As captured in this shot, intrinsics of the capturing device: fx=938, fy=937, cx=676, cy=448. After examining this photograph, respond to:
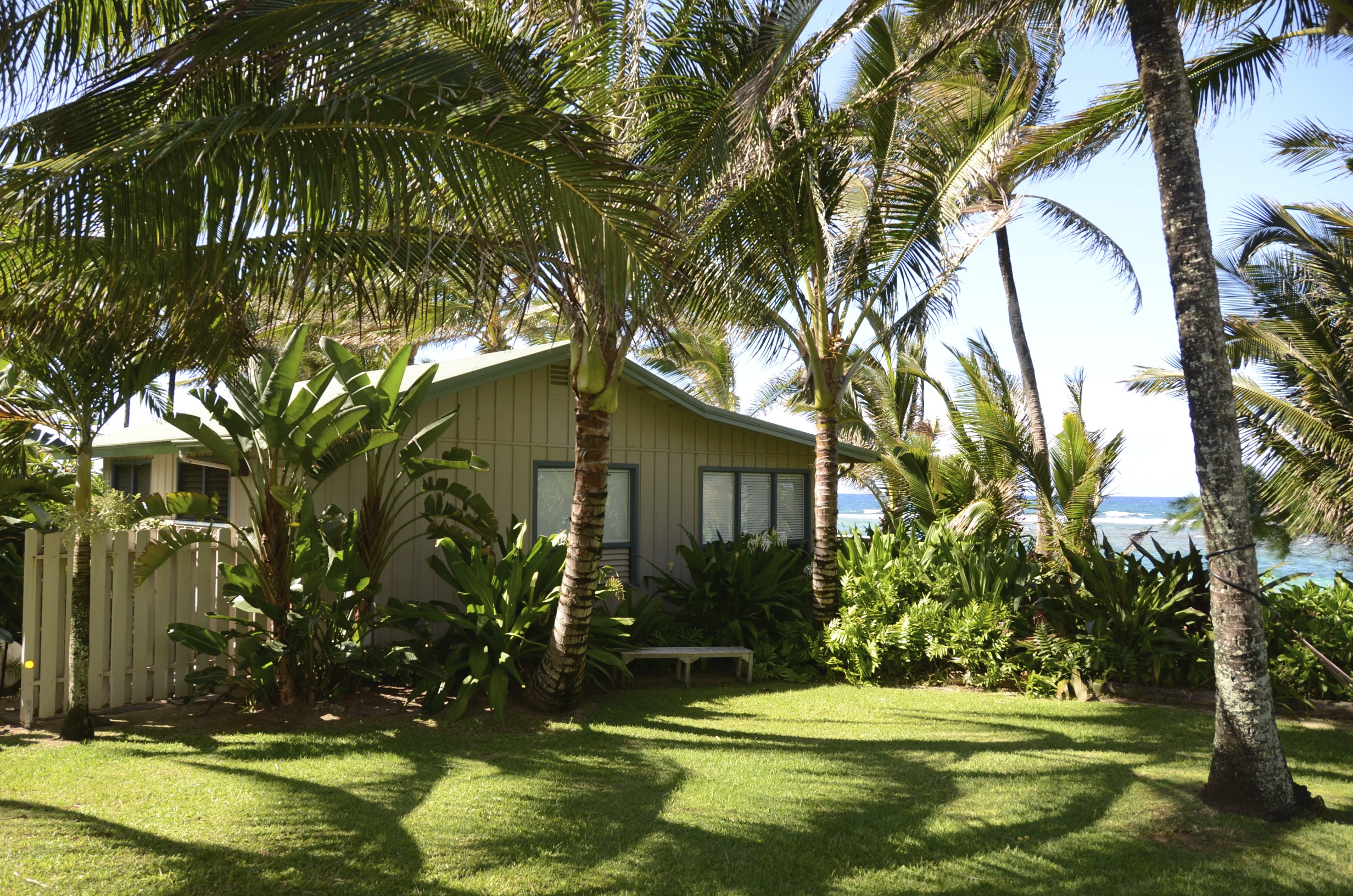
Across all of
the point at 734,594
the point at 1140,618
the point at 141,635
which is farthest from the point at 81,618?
the point at 1140,618

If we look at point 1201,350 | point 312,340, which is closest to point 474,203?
point 1201,350

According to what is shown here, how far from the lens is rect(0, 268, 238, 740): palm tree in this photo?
607 cm

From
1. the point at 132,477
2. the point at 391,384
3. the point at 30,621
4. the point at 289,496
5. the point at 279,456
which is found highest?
the point at 391,384

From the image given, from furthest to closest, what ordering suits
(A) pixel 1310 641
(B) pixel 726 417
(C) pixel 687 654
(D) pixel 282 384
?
(B) pixel 726 417 → (C) pixel 687 654 → (A) pixel 1310 641 → (D) pixel 282 384

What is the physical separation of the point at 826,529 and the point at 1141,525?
3214 inches

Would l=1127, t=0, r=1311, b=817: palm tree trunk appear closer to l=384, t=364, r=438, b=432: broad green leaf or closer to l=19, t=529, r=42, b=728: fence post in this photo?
l=384, t=364, r=438, b=432: broad green leaf

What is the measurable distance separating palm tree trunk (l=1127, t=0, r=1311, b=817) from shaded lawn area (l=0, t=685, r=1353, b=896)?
0.92 feet

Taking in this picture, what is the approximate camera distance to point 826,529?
34.8 feet

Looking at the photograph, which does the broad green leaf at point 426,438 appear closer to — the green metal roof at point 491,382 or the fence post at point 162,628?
the green metal roof at point 491,382

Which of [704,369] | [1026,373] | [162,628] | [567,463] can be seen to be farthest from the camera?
[704,369]

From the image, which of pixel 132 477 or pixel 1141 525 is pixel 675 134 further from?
pixel 1141 525

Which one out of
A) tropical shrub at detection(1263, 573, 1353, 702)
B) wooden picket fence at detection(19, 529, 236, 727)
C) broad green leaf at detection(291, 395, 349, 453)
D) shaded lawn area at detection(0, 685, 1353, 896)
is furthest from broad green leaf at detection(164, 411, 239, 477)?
tropical shrub at detection(1263, 573, 1353, 702)

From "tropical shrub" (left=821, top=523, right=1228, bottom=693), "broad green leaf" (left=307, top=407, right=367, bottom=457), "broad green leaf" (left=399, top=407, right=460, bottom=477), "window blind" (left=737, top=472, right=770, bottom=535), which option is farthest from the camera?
"window blind" (left=737, top=472, right=770, bottom=535)

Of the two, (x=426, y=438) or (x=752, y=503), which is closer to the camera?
(x=426, y=438)
